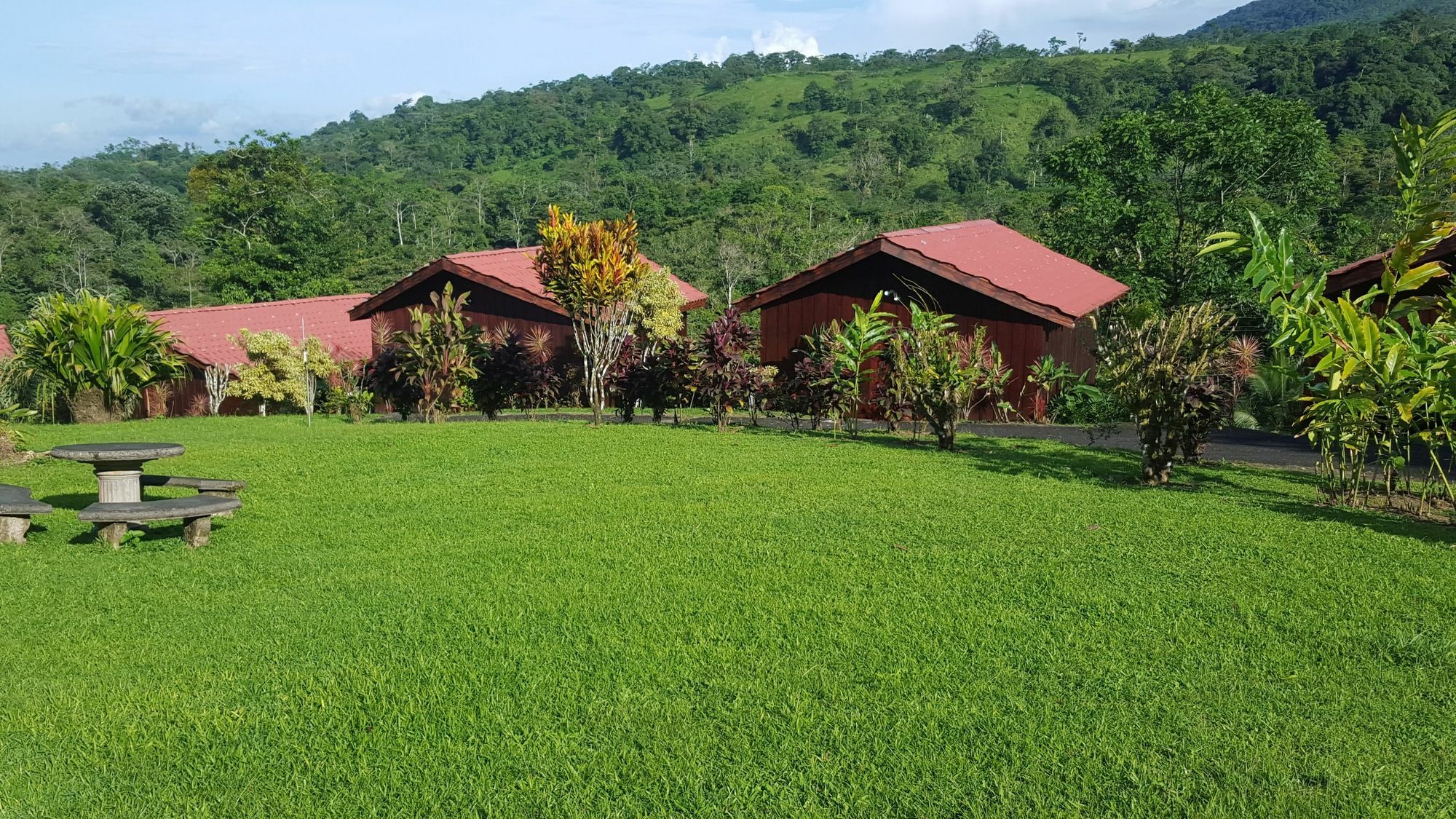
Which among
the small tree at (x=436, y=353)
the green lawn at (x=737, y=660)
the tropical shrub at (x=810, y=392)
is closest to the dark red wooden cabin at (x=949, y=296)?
the tropical shrub at (x=810, y=392)

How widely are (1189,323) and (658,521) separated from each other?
540 centimetres

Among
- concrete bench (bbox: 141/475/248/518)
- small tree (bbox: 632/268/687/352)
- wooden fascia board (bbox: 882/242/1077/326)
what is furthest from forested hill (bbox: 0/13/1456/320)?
concrete bench (bbox: 141/475/248/518)

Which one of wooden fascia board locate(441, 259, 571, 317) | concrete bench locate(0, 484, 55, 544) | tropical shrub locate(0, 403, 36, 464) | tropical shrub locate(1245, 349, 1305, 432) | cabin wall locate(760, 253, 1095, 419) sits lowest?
concrete bench locate(0, 484, 55, 544)

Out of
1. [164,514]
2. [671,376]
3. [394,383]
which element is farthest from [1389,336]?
[394,383]

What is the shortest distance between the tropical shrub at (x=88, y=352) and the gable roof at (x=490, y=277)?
6.36 m

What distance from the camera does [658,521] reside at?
7.98m

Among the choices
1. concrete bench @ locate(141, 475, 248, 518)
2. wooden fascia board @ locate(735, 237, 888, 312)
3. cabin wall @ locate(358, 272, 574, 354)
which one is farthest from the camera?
cabin wall @ locate(358, 272, 574, 354)

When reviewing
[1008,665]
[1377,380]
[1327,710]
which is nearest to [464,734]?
[1008,665]

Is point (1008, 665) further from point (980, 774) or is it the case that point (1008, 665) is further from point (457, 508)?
point (457, 508)

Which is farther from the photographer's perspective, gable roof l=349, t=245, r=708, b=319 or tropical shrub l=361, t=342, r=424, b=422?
gable roof l=349, t=245, r=708, b=319

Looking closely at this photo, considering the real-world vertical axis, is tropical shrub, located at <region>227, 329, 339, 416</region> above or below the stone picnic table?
above

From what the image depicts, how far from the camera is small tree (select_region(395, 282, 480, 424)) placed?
51.2ft

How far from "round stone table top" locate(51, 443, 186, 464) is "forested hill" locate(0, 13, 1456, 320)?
22.1 m

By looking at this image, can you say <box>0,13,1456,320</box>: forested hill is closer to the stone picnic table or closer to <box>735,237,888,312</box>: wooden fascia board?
<box>735,237,888,312</box>: wooden fascia board
